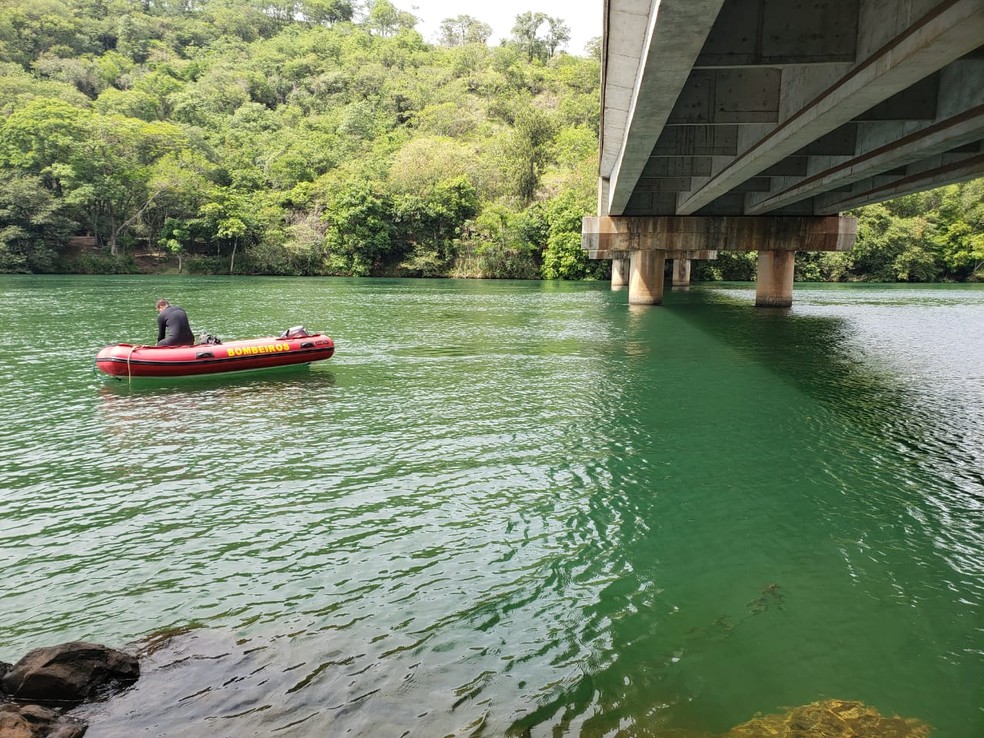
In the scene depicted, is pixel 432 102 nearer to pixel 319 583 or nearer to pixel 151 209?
pixel 151 209

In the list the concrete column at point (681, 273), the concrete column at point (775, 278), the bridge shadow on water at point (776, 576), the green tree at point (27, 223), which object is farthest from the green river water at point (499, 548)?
the green tree at point (27, 223)

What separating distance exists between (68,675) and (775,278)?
32861mm

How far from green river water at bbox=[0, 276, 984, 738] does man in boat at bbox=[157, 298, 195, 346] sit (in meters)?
0.97

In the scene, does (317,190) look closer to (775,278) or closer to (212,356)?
(775,278)

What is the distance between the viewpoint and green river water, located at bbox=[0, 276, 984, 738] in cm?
437

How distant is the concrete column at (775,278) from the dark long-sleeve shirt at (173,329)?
2642 centimetres

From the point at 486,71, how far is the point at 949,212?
78959mm

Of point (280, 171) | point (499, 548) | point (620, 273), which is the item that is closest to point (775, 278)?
point (620, 273)

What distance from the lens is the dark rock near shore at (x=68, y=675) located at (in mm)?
4141

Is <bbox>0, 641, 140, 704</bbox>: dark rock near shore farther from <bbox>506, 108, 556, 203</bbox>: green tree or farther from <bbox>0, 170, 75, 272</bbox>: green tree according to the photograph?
<bbox>506, 108, 556, 203</bbox>: green tree

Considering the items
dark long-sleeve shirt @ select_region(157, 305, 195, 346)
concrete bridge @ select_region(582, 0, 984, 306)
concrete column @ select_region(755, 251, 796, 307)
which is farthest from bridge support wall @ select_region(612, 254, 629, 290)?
dark long-sleeve shirt @ select_region(157, 305, 195, 346)

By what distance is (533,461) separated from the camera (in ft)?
30.3

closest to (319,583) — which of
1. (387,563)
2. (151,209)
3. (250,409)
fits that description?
(387,563)

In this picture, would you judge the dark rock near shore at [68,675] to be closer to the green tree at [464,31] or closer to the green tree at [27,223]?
the green tree at [27,223]
